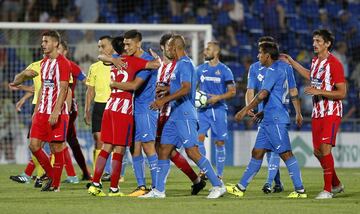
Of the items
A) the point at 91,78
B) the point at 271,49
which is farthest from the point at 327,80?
the point at 91,78

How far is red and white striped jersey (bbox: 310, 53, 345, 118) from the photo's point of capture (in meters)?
12.4

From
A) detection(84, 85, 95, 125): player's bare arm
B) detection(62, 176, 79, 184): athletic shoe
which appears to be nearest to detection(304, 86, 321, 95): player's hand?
detection(84, 85, 95, 125): player's bare arm

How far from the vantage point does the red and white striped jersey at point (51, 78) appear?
42.6ft

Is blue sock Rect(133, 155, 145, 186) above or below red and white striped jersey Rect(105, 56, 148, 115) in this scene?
below

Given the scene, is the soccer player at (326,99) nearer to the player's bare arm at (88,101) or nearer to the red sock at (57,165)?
the red sock at (57,165)

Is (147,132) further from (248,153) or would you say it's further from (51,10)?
(51,10)

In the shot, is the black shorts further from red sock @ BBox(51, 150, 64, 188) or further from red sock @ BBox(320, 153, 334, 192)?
red sock @ BBox(320, 153, 334, 192)

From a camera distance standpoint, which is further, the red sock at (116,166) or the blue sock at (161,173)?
the red sock at (116,166)

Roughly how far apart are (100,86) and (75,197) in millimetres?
3991

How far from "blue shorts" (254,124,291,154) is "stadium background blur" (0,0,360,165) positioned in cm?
943

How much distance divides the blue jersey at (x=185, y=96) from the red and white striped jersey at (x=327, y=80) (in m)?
1.69

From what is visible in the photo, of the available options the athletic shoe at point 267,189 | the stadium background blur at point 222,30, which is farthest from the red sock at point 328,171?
the stadium background blur at point 222,30

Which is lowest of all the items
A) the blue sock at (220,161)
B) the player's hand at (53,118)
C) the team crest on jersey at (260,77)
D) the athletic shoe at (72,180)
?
the athletic shoe at (72,180)

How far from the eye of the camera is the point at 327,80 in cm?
1243
